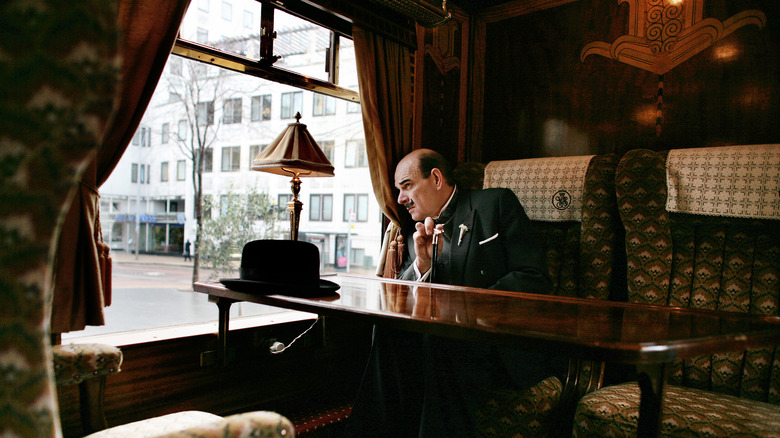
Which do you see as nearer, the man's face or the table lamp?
the table lamp

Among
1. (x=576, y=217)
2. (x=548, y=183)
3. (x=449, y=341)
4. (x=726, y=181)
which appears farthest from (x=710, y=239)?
(x=449, y=341)

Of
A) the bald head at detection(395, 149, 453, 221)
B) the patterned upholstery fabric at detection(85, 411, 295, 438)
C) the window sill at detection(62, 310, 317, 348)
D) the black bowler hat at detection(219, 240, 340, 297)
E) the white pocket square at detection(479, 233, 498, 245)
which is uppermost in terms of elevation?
the bald head at detection(395, 149, 453, 221)

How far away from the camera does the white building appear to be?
2490 millimetres

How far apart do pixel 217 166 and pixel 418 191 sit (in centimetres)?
120

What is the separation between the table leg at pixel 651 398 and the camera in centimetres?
108

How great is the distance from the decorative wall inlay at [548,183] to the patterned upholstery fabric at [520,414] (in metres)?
1.09

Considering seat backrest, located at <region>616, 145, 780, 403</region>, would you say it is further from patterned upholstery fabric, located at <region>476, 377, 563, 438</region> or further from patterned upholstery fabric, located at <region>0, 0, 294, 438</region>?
patterned upholstery fabric, located at <region>0, 0, 294, 438</region>

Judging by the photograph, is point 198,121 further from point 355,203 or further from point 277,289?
point 277,289

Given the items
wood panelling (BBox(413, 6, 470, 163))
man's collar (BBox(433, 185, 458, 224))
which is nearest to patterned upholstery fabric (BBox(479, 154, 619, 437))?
man's collar (BBox(433, 185, 458, 224))

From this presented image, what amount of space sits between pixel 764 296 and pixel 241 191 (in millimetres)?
2715

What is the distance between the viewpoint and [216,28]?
260 centimetres

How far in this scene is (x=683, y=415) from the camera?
156cm

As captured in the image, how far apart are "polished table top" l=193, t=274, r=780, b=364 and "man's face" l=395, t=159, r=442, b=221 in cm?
77

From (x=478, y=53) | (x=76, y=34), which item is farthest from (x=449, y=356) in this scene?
(x=478, y=53)
